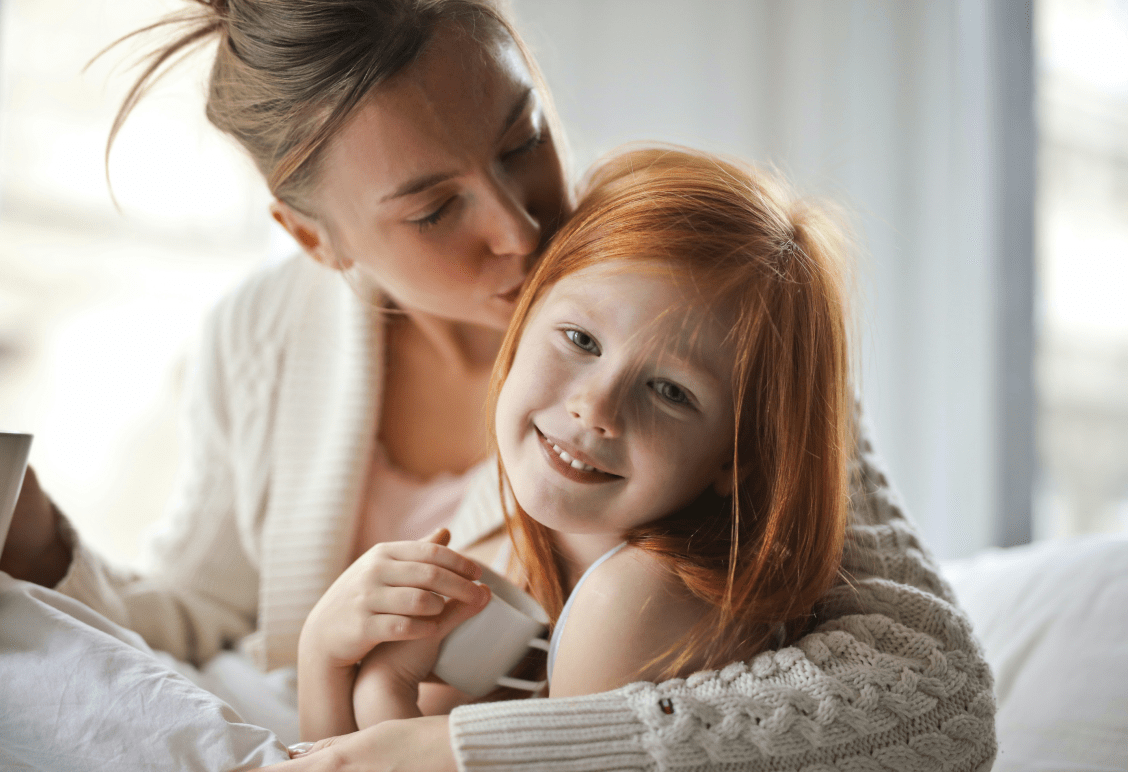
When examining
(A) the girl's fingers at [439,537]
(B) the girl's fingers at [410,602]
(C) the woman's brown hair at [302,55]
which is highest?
(C) the woman's brown hair at [302,55]

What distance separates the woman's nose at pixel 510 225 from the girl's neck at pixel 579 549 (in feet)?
0.93

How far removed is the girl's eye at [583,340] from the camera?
0.71 m

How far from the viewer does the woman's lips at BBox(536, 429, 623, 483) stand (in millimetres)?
689

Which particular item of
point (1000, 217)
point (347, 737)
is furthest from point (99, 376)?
point (1000, 217)

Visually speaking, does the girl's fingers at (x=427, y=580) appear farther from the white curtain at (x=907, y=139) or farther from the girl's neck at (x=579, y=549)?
the white curtain at (x=907, y=139)

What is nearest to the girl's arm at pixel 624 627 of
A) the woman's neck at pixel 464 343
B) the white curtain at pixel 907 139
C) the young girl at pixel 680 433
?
the young girl at pixel 680 433

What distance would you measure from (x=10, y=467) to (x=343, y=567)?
1.69ft

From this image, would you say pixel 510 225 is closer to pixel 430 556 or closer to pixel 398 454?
pixel 430 556

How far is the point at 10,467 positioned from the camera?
0.67m

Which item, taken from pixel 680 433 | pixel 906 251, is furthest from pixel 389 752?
pixel 906 251

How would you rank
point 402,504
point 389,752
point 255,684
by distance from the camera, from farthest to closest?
point 402,504 → point 255,684 → point 389,752

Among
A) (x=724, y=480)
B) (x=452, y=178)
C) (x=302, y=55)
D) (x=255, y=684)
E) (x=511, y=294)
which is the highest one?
(x=302, y=55)

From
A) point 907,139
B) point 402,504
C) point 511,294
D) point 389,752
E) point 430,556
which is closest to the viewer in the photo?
point 389,752

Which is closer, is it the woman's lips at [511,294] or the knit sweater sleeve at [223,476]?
the woman's lips at [511,294]
